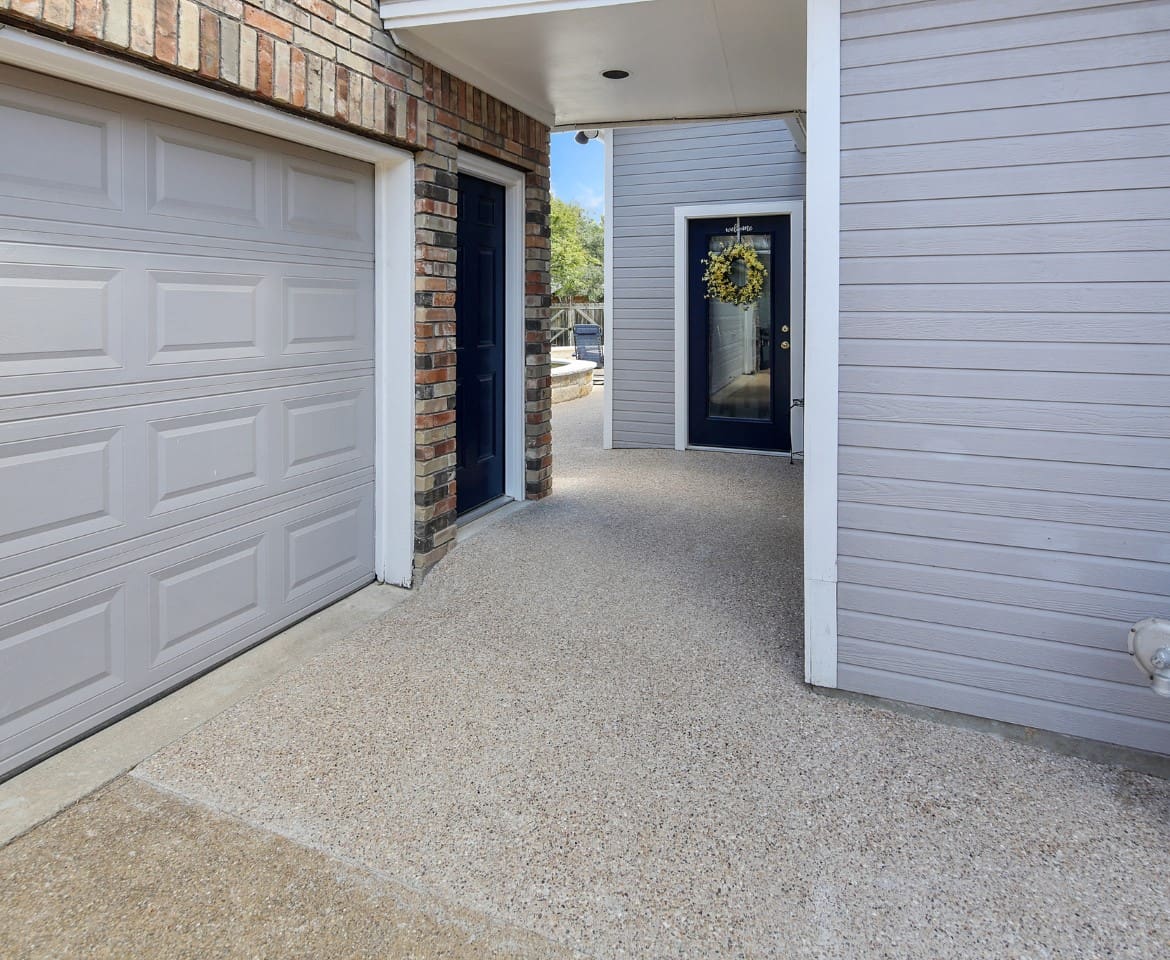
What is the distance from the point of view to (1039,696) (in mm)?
2363

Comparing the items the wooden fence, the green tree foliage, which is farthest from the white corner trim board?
the green tree foliage

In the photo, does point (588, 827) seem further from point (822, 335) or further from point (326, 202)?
point (326, 202)

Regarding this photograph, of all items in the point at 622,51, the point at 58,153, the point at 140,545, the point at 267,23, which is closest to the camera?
the point at 58,153

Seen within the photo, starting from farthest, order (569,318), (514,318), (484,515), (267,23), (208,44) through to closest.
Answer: (569,318), (514,318), (484,515), (267,23), (208,44)

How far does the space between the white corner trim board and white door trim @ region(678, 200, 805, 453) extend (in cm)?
381

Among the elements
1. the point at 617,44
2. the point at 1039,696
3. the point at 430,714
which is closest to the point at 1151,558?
the point at 1039,696

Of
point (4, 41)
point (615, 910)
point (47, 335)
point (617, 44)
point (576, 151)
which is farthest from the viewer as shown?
point (576, 151)

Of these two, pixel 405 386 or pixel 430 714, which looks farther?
pixel 405 386

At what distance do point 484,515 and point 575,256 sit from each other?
1067 inches

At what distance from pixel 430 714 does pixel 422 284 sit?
182 centimetres

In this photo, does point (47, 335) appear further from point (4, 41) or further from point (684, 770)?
point (684, 770)

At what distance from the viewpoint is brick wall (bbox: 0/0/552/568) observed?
7.09 ft

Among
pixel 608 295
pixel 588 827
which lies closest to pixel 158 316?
pixel 588 827

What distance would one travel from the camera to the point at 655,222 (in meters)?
6.78
